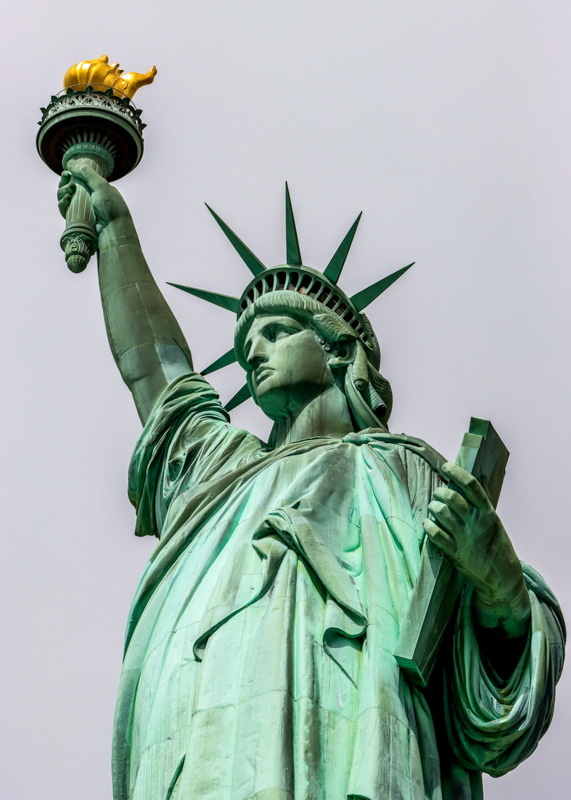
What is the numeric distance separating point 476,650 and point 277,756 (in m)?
1.61

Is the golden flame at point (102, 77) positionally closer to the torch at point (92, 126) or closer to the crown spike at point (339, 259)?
the torch at point (92, 126)

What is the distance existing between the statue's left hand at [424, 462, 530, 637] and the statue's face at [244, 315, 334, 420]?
236 centimetres

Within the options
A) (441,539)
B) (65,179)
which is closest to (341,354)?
(65,179)

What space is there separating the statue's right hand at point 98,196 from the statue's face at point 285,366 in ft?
6.01

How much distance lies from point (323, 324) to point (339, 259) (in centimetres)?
77

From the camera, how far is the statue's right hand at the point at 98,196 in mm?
13375

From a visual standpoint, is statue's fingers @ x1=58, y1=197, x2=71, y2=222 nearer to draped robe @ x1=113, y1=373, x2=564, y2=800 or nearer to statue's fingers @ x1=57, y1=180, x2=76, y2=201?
statue's fingers @ x1=57, y1=180, x2=76, y2=201

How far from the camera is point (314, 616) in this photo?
9.51m

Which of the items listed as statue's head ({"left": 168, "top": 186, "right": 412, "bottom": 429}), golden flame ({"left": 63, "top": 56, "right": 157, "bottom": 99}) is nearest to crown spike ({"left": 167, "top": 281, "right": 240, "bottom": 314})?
statue's head ({"left": 168, "top": 186, "right": 412, "bottom": 429})

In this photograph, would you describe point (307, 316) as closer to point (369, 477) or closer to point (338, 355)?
point (338, 355)

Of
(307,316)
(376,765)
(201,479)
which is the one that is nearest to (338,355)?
(307,316)

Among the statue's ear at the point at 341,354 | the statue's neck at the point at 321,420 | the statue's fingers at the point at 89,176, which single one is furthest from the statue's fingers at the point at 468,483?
the statue's fingers at the point at 89,176

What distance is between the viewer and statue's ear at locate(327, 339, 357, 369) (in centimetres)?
1209

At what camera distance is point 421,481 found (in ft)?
35.4
